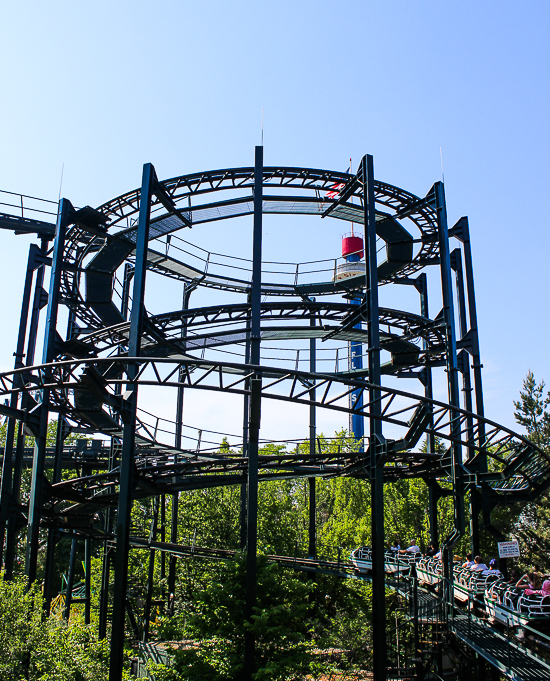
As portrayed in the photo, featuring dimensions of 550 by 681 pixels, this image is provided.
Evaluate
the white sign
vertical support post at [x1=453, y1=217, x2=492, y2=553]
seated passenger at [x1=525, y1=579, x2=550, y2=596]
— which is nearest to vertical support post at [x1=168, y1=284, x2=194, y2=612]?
vertical support post at [x1=453, y1=217, x2=492, y2=553]

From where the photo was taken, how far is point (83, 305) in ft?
80.6

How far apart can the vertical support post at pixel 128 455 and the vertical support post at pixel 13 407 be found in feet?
17.1

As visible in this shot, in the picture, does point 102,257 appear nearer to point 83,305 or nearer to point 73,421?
point 83,305

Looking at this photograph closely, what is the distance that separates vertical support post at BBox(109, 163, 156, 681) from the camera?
14234mm

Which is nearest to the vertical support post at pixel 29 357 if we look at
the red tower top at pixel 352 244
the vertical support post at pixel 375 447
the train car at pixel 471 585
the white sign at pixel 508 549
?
the vertical support post at pixel 375 447

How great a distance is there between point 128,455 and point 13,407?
6707 mm

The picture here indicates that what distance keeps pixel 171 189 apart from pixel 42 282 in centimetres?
659

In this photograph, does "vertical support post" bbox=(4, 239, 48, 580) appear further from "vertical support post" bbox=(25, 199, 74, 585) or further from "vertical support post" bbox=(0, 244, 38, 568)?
"vertical support post" bbox=(25, 199, 74, 585)

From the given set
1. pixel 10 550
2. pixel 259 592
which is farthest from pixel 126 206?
pixel 259 592

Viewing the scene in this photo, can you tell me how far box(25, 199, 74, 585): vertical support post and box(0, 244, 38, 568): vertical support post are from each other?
3.10 ft

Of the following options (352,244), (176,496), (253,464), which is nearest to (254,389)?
(253,464)

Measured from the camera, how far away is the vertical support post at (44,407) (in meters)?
18.4

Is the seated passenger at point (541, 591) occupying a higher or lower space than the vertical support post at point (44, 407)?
lower

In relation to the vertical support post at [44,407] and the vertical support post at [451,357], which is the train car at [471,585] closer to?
the vertical support post at [451,357]
